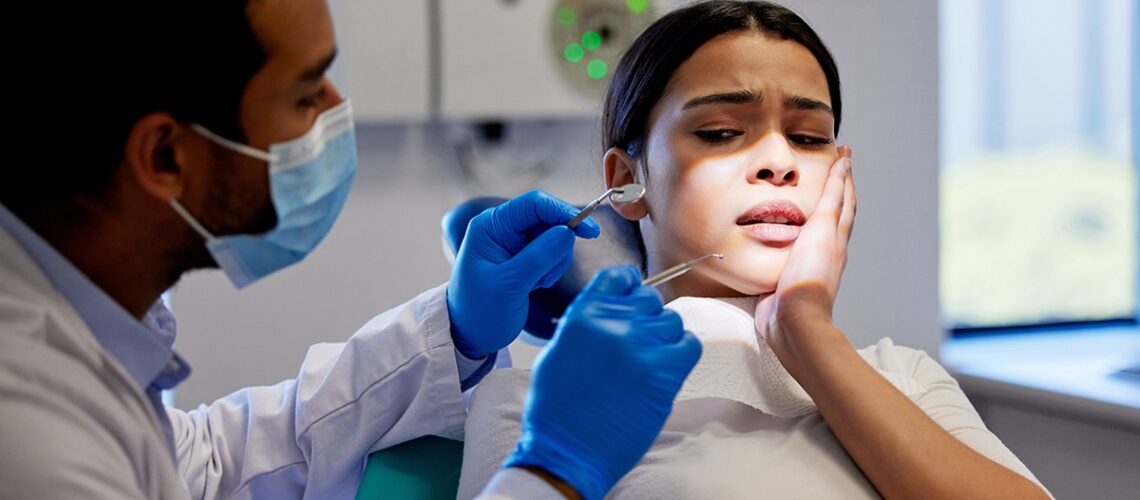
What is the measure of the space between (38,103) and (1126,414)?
2249 millimetres

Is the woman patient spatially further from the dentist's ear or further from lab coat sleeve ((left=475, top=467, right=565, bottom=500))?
lab coat sleeve ((left=475, top=467, right=565, bottom=500))

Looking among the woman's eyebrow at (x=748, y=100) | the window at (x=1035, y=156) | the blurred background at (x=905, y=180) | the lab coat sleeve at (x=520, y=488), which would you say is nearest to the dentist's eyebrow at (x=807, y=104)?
the woman's eyebrow at (x=748, y=100)

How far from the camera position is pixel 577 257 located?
1.89 m

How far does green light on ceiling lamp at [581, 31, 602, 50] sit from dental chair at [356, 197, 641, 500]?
0.82m

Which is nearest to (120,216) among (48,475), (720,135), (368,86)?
(48,475)

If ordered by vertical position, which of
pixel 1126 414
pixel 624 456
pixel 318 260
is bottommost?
pixel 1126 414

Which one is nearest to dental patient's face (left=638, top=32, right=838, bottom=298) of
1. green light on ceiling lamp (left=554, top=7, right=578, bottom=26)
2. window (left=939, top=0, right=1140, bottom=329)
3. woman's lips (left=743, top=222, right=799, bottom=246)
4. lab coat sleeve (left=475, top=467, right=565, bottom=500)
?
woman's lips (left=743, top=222, right=799, bottom=246)

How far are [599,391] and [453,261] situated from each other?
Answer: 744mm

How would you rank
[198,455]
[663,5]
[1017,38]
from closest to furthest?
[198,455] → [663,5] → [1017,38]

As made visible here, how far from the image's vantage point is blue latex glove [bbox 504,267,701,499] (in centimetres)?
104

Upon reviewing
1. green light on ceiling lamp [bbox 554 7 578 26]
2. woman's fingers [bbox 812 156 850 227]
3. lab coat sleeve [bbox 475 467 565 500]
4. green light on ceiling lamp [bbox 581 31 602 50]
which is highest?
green light on ceiling lamp [bbox 554 7 578 26]

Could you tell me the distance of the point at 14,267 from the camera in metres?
1.00

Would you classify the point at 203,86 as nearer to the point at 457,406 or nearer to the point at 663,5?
the point at 457,406

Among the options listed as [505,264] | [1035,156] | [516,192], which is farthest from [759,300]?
[1035,156]
